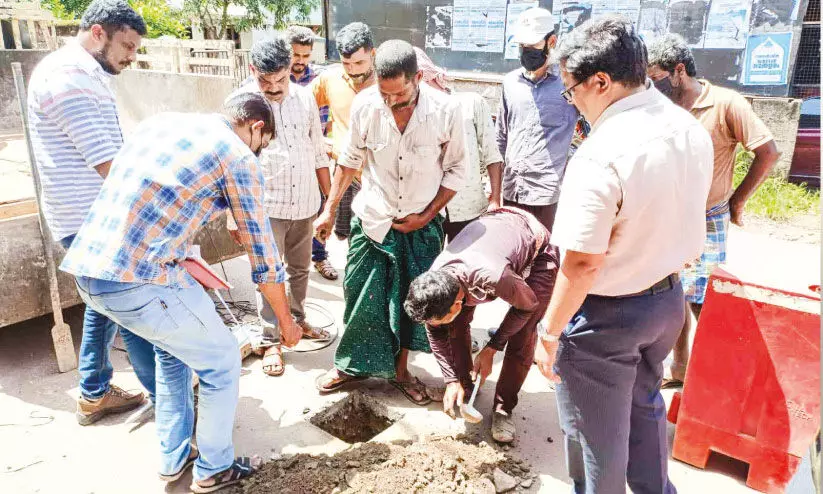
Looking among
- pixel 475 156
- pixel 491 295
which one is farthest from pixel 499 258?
pixel 475 156

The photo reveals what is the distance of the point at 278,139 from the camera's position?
11.8 ft

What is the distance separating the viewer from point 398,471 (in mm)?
2668

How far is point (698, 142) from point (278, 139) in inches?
96.5

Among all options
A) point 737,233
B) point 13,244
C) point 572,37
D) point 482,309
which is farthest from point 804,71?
point 13,244

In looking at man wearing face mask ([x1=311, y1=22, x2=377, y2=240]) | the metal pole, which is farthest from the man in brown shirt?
the metal pole

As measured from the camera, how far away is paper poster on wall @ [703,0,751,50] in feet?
25.2

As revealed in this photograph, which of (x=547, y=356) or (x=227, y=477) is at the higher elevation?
(x=547, y=356)

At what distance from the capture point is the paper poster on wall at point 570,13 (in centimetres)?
886

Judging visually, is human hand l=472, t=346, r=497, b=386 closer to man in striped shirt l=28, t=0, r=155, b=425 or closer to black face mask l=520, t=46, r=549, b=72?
man in striped shirt l=28, t=0, r=155, b=425

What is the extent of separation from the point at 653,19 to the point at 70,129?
7926 mm

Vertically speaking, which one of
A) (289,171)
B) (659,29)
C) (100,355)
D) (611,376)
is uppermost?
(659,29)

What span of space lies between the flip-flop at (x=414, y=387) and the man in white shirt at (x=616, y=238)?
1261mm

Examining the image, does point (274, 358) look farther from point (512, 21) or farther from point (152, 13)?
point (152, 13)

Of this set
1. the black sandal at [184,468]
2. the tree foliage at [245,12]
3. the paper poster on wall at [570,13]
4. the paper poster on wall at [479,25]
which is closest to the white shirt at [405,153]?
the black sandal at [184,468]
